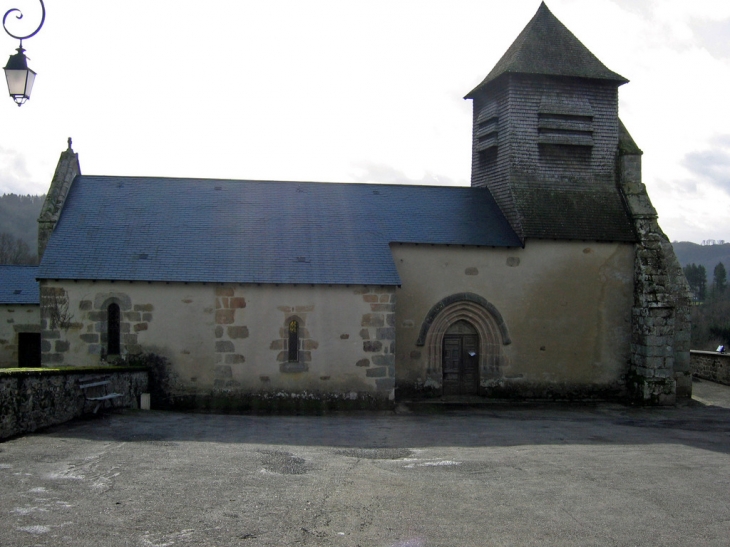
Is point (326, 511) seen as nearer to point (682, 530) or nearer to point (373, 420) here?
point (682, 530)

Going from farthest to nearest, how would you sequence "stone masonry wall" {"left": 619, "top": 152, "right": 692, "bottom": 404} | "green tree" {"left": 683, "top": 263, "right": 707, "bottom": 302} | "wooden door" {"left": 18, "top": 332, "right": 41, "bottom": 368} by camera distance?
"green tree" {"left": 683, "top": 263, "right": 707, "bottom": 302}, "wooden door" {"left": 18, "top": 332, "right": 41, "bottom": 368}, "stone masonry wall" {"left": 619, "top": 152, "right": 692, "bottom": 404}

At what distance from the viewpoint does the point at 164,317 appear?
54.4ft

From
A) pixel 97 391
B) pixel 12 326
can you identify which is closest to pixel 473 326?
pixel 97 391

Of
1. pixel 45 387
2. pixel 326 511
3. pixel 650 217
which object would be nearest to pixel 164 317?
pixel 45 387

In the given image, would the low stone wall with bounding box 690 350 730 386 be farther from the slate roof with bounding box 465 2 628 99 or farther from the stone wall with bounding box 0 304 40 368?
the stone wall with bounding box 0 304 40 368

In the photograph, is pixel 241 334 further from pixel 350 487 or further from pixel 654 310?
pixel 654 310

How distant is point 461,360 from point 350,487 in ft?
36.5

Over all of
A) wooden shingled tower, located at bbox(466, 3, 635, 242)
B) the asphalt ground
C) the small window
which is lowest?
the asphalt ground

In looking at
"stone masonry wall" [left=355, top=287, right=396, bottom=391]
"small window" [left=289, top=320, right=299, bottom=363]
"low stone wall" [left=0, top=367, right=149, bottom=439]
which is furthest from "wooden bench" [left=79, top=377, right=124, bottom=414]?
"stone masonry wall" [left=355, top=287, right=396, bottom=391]

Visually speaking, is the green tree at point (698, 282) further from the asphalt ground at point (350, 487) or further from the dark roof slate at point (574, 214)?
the asphalt ground at point (350, 487)

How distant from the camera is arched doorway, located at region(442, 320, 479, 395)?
18.8 m

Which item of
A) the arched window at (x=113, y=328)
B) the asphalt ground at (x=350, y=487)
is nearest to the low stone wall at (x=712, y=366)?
the asphalt ground at (x=350, y=487)

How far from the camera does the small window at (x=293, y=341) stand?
664 inches

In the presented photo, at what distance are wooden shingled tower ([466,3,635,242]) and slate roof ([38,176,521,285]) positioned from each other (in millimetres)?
1374
